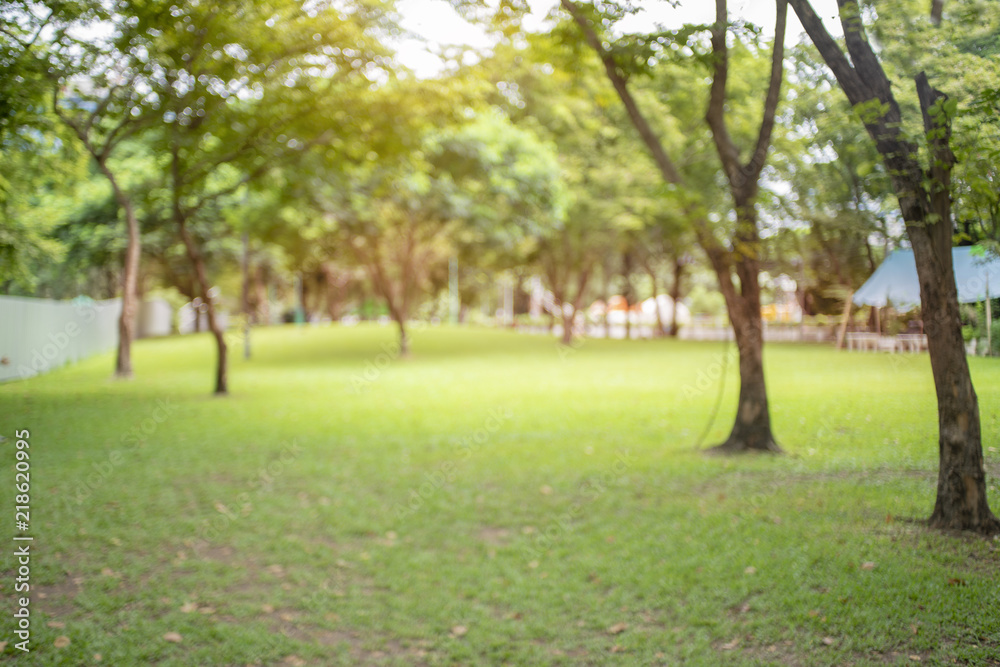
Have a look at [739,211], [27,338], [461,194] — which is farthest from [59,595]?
[461,194]

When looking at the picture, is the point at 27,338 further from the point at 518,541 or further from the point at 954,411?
the point at 954,411

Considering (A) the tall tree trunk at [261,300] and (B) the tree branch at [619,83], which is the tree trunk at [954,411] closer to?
(B) the tree branch at [619,83]

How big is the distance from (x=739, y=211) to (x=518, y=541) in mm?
3950

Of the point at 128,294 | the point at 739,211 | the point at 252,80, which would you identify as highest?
the point at 252,80

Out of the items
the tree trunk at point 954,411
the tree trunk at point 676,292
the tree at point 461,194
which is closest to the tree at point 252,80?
the tree at point 461,194

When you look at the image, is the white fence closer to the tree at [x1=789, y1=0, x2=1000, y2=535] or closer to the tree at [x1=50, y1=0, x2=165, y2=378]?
the tree at [x1=50, y1=0, x2=165, y2=378]

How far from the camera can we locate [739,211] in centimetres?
746

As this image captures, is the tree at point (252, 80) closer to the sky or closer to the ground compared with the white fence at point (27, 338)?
closer to the sky

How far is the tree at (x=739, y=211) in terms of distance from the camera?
6.78 m

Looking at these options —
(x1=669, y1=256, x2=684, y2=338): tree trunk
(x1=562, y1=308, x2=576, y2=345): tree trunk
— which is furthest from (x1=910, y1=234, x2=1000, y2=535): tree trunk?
(x1=669, y1=256, x2=684, y2=338): tree trunk

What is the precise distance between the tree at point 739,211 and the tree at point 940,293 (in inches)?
79.6

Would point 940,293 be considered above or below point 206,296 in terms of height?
below

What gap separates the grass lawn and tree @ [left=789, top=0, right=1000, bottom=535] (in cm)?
13

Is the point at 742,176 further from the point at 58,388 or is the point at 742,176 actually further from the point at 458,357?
the point at 458,357
